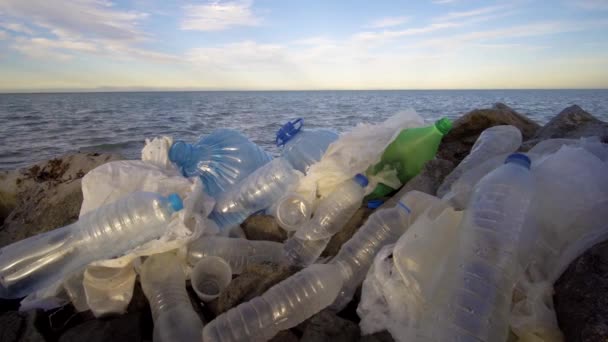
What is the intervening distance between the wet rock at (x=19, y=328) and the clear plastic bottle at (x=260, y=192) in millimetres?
1279

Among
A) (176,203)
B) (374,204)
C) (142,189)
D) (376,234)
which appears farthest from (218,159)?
(376,234)

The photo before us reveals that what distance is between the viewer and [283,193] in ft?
8.81

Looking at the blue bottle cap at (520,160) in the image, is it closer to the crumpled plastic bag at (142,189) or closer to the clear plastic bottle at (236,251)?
the clear plastic bottle at (236,251)

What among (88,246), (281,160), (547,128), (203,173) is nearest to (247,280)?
(88,246)

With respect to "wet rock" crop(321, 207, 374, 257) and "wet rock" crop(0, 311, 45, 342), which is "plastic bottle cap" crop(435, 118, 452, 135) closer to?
"wet rock" crop(321, 207, 374, 257)

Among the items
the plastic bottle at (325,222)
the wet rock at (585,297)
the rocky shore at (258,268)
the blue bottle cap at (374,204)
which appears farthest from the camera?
the blue bottle cap at (374,204)

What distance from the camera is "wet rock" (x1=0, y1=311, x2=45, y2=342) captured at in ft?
4.73

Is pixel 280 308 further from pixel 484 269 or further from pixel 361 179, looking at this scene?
pixel 361 179

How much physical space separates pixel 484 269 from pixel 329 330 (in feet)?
2.01

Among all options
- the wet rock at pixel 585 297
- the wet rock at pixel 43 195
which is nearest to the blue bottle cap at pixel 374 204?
the wet rock at pixel 585 297

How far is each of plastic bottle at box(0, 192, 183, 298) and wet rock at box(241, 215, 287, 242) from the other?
1.94 feet

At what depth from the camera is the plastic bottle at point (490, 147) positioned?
2320 millimetres

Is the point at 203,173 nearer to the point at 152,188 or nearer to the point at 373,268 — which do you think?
the point at 152,188

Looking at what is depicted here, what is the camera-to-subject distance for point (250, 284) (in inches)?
64.6
